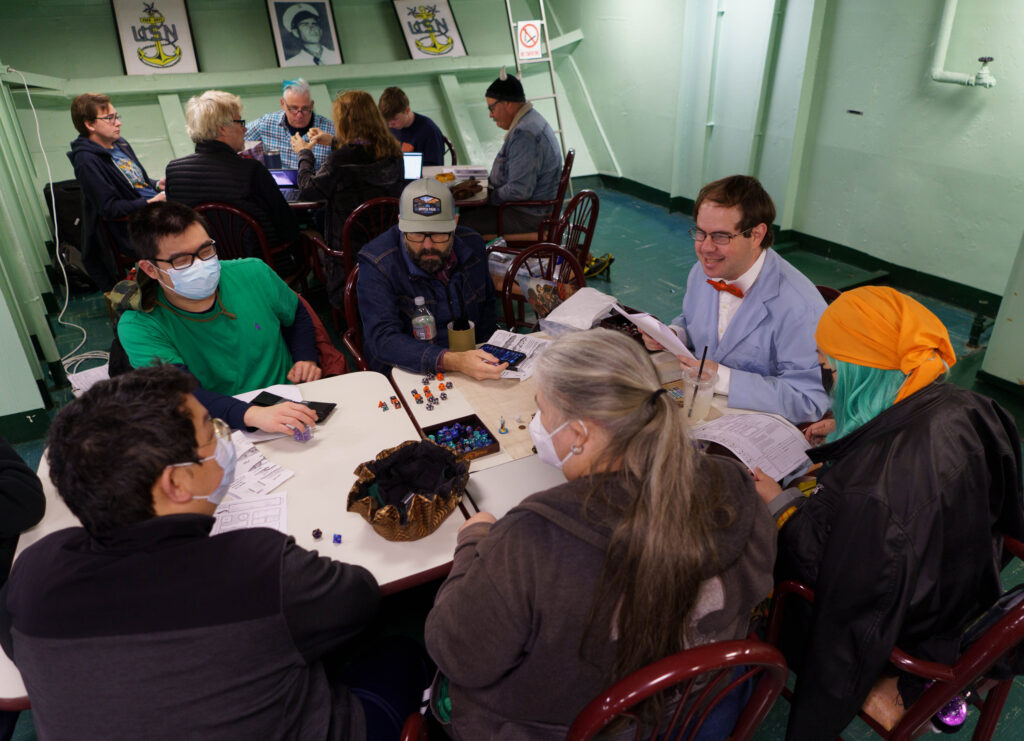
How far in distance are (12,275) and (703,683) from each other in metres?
3.81

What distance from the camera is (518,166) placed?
404 cm

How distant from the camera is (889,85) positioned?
13.4 feet

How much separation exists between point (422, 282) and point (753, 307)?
1164mm

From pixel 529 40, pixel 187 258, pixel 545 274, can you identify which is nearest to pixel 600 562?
pixel 187 258

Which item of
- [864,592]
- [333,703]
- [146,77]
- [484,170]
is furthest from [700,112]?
[333,703]

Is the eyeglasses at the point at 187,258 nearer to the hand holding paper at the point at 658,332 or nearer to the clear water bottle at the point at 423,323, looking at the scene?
the clear water bottle at the point at 423,323

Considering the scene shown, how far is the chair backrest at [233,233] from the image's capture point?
335cm

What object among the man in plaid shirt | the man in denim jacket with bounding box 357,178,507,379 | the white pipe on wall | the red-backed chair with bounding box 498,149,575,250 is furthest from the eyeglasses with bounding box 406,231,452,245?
the white pipe on wall

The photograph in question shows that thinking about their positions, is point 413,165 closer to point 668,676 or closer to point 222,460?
point 222,460

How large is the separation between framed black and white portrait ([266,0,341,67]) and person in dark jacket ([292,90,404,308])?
9.71 feet

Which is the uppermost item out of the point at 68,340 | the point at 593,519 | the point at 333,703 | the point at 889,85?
the point at 889,85

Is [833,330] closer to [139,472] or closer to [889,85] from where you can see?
[139,472]

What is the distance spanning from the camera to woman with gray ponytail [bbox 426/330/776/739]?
3.04ft

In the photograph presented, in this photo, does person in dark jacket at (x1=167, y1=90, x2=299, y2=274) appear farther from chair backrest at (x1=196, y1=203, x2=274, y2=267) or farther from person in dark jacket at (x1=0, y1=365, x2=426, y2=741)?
person in dark jacket at (x1=0, y1=365, x2=426, y2=741)
